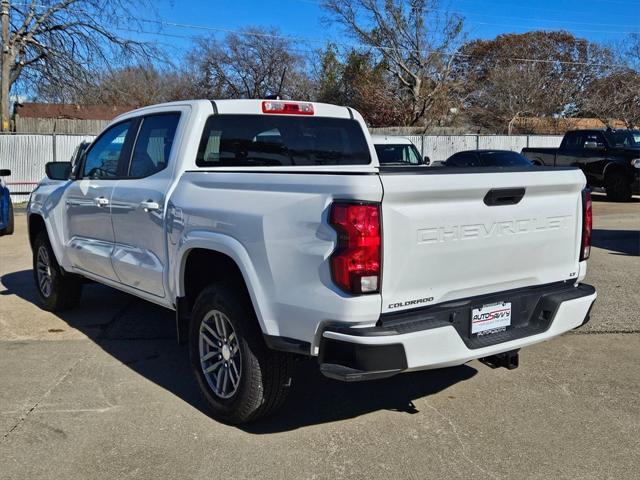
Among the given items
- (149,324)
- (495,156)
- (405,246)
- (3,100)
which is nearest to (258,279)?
(405,246)

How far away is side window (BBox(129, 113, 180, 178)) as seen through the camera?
4719 mm

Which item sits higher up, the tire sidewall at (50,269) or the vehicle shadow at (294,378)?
the tire sidewall at (50,269)

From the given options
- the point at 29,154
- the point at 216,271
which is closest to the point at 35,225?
the point at 216,271

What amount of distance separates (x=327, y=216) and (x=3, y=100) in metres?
27.2

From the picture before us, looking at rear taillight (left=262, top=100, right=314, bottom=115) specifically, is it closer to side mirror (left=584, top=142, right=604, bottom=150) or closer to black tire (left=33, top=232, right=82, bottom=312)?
black tire (left=33, top=232, right=82, bottom=312)

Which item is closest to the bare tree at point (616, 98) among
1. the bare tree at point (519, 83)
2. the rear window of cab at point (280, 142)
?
the bare tree at point (519, 83)

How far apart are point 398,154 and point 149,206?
34.1 feet

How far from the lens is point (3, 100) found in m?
26.4

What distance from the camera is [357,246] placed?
3.08m

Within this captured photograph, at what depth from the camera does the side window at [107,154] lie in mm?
5402

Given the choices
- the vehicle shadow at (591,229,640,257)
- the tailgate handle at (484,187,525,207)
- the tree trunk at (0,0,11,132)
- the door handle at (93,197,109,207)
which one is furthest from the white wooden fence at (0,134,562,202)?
the tailgate handle at (484,187,525,207)

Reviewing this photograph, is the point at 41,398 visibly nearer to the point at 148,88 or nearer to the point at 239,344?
the point at 239,344

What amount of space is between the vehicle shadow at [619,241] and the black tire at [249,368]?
7.53 meters

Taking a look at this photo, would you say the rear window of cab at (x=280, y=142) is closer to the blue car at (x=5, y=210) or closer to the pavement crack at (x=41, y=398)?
the pavement crack at (x=41, y=398)
